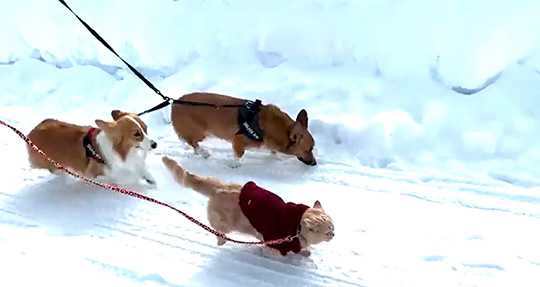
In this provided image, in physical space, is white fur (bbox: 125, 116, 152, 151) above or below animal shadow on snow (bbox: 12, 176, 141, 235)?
above

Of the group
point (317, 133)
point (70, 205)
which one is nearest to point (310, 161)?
point (317, 133)

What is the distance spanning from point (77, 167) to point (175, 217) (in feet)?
2.66

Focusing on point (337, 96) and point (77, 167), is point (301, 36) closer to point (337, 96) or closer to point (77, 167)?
point (337, 96)

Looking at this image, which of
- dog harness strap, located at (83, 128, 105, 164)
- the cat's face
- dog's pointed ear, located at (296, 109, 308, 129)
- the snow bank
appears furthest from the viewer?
the snow bank

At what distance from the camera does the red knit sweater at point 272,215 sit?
3.28 metres

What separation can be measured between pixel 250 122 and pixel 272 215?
48.2 inches

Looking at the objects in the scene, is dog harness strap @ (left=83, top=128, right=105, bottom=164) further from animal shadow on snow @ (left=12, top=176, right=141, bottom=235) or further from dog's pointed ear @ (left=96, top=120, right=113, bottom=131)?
animal shadow on snow @ (left=12, top=176, right=141, bottom=235)

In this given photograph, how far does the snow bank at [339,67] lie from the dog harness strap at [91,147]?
980 millimetres

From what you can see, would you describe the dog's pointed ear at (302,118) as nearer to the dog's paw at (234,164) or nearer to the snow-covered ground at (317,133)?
the snow-covered ground at (317,133)

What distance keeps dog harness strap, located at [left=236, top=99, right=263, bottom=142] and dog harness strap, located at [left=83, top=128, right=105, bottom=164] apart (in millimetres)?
882

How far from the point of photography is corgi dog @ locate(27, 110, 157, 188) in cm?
411

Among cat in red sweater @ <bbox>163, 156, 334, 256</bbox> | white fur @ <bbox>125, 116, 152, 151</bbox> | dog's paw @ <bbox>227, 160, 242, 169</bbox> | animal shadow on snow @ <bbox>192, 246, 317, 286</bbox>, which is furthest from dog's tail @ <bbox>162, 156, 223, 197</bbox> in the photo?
dog's paw @ <bbox>227, 160, 242, 169</bbox>

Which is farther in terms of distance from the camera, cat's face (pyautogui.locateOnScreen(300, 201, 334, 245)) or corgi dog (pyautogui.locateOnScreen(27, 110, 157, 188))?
corgi dog (pyautogui.locateOnScreen(27, 110, 157, 188))

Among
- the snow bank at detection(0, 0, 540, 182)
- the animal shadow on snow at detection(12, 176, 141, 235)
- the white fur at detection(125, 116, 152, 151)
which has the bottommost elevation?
the animal shadow on snow at detection(12, 176, 141, 235)
